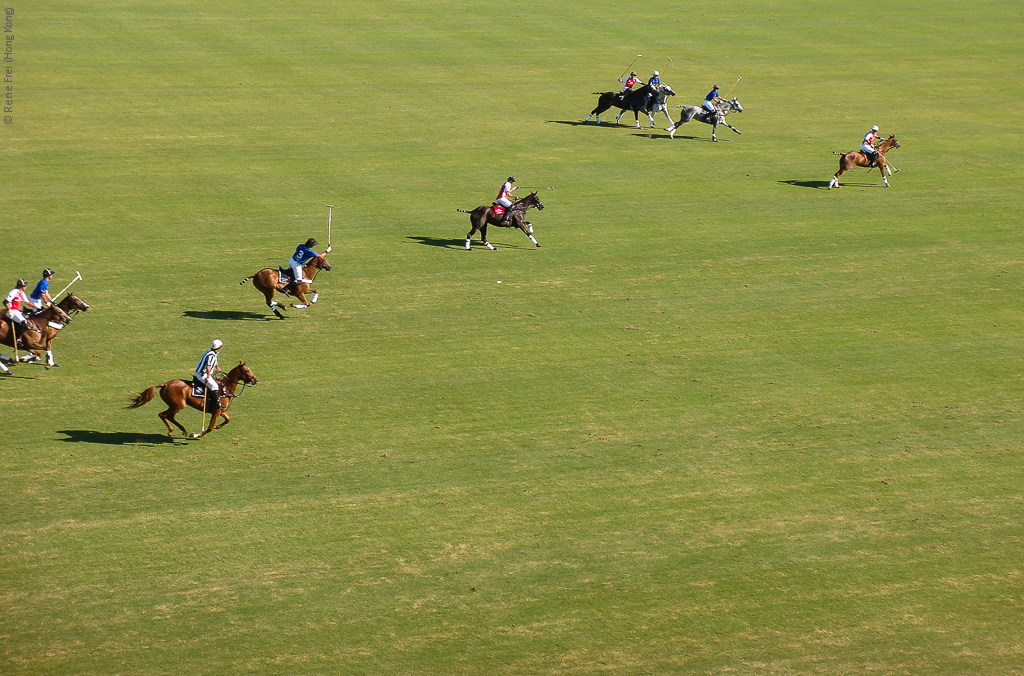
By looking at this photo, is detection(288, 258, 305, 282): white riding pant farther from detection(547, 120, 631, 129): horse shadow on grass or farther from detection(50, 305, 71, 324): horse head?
detection(547, 120, 631, 129): horse shadow on grass

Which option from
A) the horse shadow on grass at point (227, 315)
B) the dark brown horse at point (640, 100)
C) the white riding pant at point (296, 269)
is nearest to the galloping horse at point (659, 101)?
the dark brown horse at point (640, 100)

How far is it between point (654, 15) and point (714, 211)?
37610 millimetres

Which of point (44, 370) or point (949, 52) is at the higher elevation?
point (949, 52)

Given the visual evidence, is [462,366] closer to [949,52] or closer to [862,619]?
[862,619]

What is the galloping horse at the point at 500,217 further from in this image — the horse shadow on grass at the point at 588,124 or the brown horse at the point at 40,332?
the horse shadow on grass at the point at 588,124

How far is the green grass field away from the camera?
18.7 metres

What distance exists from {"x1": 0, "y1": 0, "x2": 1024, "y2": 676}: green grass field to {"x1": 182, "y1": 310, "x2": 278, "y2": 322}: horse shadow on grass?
0.35 m

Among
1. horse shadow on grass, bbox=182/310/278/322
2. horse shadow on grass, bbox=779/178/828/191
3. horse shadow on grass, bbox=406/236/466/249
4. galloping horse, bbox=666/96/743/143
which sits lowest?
horse shadow on grass, bbox=182/310/278/322

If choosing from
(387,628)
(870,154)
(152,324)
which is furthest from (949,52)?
(387,628)

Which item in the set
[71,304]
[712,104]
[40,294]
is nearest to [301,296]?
[71,304]

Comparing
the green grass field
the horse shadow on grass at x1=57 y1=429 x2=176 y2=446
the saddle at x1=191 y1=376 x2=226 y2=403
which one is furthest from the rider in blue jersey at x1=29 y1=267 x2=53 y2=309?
the saddle at x1=191 y1=376 x2=226 y2=403

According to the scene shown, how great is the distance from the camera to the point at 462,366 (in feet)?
93.2

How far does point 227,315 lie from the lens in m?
31.0

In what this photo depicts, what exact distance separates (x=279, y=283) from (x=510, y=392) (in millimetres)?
7917
